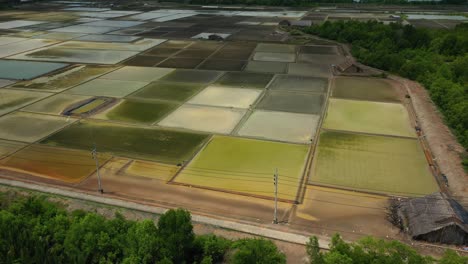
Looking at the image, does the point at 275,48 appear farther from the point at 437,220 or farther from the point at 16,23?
the point at 16,23

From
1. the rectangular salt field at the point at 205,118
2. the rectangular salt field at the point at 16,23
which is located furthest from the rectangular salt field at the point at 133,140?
the rectangular salt field at the point at 16,23

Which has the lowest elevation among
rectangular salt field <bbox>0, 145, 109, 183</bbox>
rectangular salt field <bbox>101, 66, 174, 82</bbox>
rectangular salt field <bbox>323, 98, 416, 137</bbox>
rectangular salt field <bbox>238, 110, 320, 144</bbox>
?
rectangular salt field <bbox>0, 145, 109, 183</bbox>

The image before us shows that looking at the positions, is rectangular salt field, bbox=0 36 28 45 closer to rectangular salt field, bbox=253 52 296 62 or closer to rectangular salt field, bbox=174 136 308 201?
rectangular salt field, bbox=253 52 296 62

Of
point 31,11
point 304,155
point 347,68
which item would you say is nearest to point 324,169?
point 304,155

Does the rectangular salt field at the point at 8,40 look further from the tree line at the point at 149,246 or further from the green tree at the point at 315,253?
the green tree at the point at 315,253

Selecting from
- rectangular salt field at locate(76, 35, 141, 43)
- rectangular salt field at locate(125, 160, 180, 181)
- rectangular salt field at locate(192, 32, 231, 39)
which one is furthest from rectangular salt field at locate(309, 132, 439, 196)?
rectangular salt field at locate(76, 35, 141, 43)

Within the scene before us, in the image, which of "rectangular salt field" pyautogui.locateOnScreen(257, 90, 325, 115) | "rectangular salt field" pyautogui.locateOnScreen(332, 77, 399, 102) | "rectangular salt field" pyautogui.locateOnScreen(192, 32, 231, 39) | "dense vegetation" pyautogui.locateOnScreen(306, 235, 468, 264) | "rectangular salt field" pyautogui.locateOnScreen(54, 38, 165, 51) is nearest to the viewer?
"dense vegetation" pyautogui.locateOnScreen(306, 235, 468, 264)

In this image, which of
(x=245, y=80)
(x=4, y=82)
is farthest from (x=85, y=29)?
(x=245, y=80)

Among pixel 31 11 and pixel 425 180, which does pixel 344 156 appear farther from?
pixel 31 11
